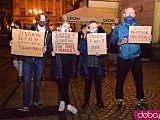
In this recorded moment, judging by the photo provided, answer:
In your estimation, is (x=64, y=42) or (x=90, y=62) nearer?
(x=64, y=42)

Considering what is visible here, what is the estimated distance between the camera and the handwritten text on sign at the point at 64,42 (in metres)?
5.18

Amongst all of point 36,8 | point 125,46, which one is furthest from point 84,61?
point 36,8

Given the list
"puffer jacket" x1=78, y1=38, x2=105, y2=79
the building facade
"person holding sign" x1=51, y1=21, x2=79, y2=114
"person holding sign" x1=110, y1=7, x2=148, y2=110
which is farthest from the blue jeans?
the building facade

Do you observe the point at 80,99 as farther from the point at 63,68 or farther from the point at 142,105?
the point at 142,105

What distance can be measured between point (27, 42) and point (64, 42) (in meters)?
0.76

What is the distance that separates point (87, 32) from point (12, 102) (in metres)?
2.41

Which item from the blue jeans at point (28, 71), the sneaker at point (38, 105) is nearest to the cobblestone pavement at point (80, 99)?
the sneaker at point (38, 105)

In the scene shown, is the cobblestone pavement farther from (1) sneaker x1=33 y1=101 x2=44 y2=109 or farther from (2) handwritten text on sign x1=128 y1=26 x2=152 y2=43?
(2) handwritten text on sign x1=128 y1=26 x2=152 y2=43

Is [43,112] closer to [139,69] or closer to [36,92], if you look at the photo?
[36,92]

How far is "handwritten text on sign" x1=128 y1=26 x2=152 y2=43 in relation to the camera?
521cm

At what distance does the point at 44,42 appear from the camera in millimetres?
5250

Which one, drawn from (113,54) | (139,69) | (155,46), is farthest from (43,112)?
(155,46)

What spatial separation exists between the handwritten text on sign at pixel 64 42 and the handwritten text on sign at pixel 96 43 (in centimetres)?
31

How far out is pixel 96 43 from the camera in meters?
5.36
